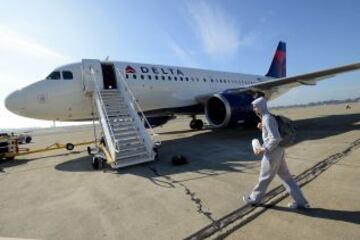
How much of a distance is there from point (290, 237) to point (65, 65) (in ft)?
33.0

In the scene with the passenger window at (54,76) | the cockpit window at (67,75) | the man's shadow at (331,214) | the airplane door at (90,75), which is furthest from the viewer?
the airplane door at (90,75)

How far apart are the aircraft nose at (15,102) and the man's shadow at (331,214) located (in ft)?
29.3

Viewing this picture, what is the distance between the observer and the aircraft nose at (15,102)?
940 centimetres

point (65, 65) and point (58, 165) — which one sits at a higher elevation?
point (65, 65)

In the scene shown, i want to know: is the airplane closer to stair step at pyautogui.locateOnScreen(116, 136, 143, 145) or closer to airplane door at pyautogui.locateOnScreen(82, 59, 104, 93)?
airplane door at pyautogui.locateOnScreen(82, 59, 104, 93)

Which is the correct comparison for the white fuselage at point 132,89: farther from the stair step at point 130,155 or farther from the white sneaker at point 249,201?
the white sneaker at point 249,201

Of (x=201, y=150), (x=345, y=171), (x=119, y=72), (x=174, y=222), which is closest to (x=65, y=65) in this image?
(x=119, y=72)

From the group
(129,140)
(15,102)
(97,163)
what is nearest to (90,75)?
(15,102)

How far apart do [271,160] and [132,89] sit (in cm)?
891

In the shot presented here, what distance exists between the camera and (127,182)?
591 cm

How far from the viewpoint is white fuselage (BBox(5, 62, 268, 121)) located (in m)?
9.62

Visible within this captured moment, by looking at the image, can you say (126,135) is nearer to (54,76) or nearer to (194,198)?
(54,76)

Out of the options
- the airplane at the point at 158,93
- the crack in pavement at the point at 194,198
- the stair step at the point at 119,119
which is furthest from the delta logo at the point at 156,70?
the crack in pavement at the point at 194,198

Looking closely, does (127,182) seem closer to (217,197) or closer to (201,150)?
(217,197)
